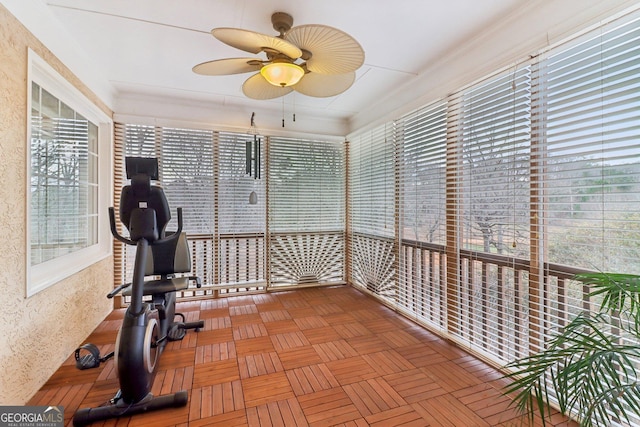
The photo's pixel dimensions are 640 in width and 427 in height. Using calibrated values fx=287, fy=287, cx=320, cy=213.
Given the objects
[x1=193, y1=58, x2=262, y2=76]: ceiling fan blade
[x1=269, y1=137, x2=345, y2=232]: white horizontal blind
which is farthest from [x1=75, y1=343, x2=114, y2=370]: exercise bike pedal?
[x1=269, y1=137, x2=345, y2=232]: white horizontal blind

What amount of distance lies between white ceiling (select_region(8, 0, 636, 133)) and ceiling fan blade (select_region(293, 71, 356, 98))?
43 centimetres

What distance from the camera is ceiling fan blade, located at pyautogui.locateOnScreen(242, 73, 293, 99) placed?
2.18 metres

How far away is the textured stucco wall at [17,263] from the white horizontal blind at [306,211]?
2469mm

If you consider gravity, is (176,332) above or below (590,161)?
below

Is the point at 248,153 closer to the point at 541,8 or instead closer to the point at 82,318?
the point at 82,318

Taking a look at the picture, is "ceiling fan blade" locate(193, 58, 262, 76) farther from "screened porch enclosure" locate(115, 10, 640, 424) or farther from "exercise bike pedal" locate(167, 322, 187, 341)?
"exercise bike pedal" locate(167, 322, 187, 341)

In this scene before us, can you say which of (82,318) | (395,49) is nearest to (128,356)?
(82,318)

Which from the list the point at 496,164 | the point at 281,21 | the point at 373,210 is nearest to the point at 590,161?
the point at 496,164

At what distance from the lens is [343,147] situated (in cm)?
454

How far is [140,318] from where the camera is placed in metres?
1.88

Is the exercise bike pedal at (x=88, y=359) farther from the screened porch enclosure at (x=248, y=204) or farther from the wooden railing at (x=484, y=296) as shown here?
the wooden railing at (x=484, y=296)

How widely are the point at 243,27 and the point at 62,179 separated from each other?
6.57 feet

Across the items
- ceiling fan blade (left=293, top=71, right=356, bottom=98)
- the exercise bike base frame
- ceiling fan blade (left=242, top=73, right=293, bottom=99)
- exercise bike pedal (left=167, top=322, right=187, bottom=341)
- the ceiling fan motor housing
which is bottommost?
the exercise bike base frame

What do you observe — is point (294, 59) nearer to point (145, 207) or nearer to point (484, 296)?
point (145, 207)
